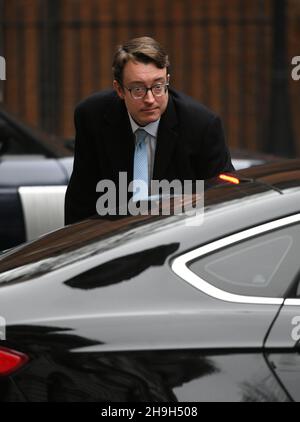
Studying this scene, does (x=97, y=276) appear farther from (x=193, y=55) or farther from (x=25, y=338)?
(x=193, y=55)

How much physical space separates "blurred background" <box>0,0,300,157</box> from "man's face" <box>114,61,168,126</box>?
7240 mm

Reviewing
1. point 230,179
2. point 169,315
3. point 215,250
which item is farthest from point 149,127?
point 169,315

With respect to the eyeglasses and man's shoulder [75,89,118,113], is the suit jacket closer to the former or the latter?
man's shoulder [75,89,118,113]

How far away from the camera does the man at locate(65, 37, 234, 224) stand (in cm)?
441

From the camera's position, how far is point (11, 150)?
6.73 metres

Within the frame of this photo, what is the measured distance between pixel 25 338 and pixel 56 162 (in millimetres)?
3387

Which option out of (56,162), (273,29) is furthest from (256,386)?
(273,29)

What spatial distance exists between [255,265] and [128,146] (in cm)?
144

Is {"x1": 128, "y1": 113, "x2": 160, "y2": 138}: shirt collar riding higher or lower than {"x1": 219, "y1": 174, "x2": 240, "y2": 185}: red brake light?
higher

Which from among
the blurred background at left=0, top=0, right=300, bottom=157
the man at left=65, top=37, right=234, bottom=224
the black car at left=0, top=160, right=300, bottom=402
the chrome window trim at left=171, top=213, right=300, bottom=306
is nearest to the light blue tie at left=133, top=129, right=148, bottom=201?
the man at left=65, top=37, right=234, bottom=224

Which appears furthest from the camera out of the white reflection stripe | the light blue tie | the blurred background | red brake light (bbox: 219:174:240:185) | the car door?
the blurred background

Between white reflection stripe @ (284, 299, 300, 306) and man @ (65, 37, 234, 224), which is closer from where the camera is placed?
white reflection stripe @ (284, 299, 300, 306)

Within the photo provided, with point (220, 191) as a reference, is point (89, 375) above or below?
below

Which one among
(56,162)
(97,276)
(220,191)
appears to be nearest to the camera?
(97,276)
